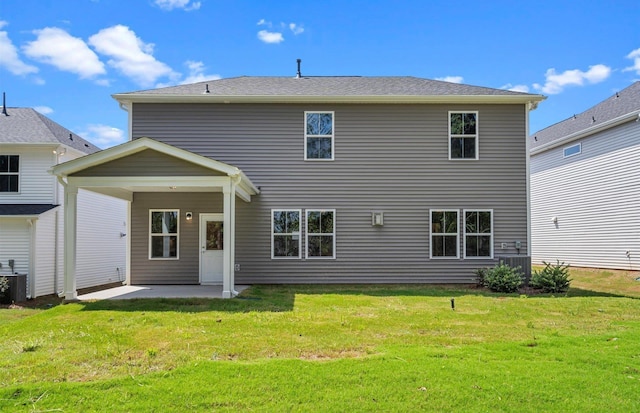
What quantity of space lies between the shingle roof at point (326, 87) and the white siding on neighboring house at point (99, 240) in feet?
15.5

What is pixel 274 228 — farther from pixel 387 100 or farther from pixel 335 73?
pixel 335 73

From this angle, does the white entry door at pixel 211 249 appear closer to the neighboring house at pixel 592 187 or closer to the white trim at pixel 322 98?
the white trim at pixel 322 98

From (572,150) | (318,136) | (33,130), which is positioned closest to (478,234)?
(318,136)

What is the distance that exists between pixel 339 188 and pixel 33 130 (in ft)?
30.5

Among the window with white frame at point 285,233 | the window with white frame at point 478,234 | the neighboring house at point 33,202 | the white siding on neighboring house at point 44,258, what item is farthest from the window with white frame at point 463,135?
the white siding on neighboring house at point 44,258

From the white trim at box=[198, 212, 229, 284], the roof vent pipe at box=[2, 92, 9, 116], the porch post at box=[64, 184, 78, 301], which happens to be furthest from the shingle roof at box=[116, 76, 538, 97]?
the roof vent pipe at box=[2, 92, 9, 116]

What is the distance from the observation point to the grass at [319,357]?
3.58 metres

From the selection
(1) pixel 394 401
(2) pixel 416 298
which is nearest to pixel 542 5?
(2) pixel 416 298

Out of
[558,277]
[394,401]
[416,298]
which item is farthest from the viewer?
[558,277]

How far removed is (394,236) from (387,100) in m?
3.87

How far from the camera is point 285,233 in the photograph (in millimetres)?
11547

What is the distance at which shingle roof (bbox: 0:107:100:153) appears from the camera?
38.4 ft

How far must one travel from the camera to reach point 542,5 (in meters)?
12.4

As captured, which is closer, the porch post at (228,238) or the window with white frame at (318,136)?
the porch post at (228,238)
